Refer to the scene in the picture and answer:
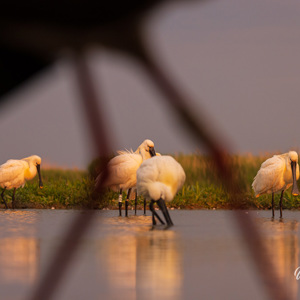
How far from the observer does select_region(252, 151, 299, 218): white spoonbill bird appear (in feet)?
37.1

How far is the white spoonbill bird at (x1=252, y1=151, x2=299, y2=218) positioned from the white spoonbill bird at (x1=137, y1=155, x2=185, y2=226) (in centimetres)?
266

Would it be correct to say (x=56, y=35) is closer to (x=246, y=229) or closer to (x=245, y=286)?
(x=246, y=229)

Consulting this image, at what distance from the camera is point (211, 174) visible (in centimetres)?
61

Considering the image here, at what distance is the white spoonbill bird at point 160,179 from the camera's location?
9070 millimetres

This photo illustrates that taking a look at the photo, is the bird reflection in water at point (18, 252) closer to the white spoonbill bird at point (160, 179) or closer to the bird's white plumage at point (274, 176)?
the white spoonbill bird at point (160, 179)

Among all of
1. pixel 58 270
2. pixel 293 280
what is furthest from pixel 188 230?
pixel 58 270

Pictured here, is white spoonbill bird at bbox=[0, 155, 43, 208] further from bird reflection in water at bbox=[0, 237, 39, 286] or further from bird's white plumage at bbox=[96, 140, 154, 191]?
bird reflection in water at bbox=[0, 237, 39, 286]

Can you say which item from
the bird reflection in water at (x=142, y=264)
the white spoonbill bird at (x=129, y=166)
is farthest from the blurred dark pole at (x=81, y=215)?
the white spoonbill bird at (x=129, y=166)

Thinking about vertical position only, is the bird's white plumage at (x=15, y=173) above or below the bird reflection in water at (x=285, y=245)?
above

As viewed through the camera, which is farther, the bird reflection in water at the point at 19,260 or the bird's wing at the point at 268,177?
the bird's wing at the point at 268,177

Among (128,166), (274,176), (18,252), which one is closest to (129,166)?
(128,166)

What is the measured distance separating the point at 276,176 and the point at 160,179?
3142mm

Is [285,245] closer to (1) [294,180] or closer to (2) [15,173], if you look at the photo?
(1) [294,180]

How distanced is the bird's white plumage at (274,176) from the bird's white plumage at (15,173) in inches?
183
